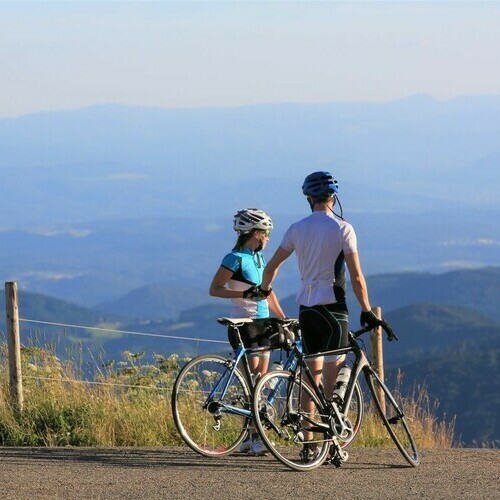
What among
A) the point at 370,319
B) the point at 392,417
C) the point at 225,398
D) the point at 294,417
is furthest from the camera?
the point at 225,398

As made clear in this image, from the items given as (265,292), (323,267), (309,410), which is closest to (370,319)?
(323,267)

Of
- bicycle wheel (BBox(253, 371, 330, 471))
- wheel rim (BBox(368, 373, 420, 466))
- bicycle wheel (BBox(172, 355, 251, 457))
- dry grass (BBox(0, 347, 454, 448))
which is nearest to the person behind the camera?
bicycle wheel (BBox(253, 371, 330, 471))

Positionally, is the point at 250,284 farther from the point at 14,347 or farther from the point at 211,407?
the point at 14,347

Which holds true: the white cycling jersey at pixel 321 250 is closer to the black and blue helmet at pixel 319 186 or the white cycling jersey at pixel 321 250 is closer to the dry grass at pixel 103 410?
the black and blue helmet at pixel 319 186

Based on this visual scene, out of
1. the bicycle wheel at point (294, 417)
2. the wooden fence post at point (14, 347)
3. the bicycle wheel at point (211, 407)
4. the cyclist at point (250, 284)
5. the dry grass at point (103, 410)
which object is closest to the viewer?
the bicycle wheel at point (294, 417)

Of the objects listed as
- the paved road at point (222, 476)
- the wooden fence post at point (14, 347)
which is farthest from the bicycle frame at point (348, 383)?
the wooden fence post at point (14, 347)

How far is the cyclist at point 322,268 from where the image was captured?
24.3ft

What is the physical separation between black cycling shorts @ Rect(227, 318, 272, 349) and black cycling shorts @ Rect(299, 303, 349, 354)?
1.55ft

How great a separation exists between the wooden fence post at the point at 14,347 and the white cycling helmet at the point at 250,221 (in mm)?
2685

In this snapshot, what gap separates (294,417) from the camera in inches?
296

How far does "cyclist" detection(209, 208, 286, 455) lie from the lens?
7.96 m

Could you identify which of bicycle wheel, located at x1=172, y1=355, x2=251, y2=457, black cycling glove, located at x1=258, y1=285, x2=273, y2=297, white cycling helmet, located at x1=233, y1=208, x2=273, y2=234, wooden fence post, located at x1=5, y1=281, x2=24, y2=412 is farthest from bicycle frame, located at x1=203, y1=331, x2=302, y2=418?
wooden fence post, located at x1=5, y1=281, x2=24, y2=412

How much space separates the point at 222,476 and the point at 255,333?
3.47 feet

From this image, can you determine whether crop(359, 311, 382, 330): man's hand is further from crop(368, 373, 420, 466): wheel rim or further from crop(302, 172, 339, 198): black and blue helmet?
crop(302, 172, 339, 198): black and blue helmet
